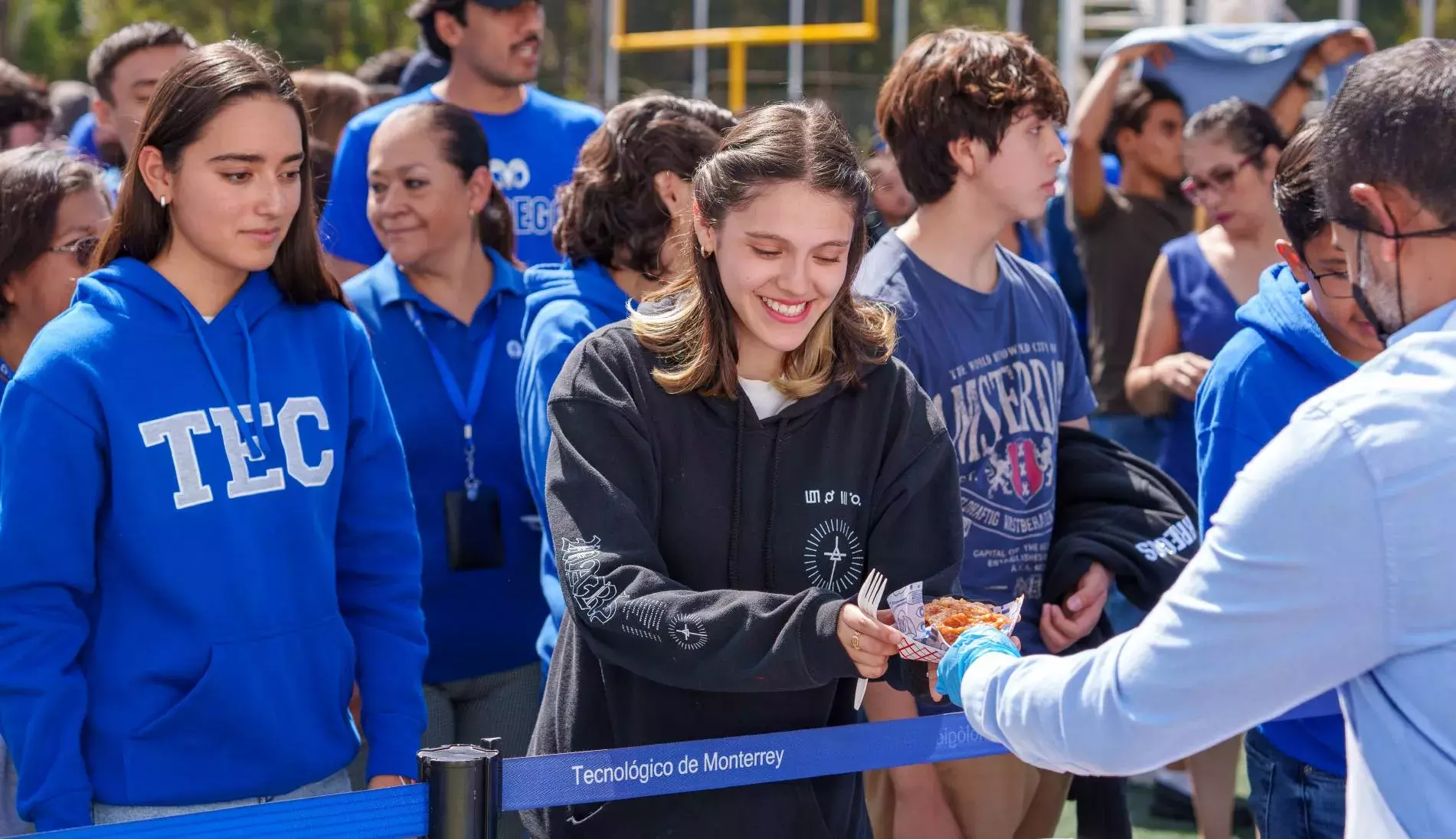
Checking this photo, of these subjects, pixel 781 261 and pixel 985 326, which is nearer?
pixel 781 261

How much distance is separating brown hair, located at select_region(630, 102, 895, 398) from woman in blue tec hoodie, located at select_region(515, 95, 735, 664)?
0.64 metres

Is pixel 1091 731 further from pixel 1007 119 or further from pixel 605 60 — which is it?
pixel 605 60

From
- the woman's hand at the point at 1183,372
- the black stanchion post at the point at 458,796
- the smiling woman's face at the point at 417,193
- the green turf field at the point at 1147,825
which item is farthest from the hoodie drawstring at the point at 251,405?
the green turf field at the point at 1147,825

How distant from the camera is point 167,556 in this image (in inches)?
98.7

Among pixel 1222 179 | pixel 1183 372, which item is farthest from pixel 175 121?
pixel 1222 179

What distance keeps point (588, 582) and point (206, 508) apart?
71 centimetres

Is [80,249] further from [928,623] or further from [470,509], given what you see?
[928,623]

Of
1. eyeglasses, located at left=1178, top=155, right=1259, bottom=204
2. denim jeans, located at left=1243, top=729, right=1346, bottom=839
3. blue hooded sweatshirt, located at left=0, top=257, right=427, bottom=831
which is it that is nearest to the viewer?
blue hooded sweatshirt, located at left=0, top=257, right=427, bottom=831

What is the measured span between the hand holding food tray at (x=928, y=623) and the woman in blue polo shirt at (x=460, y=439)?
1.62 m

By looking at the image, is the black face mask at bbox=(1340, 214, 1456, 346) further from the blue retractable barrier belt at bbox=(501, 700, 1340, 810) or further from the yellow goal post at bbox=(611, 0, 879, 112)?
the yellow goal post at bbox=(611, 0, 879, 112)

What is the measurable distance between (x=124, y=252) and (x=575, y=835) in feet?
4.31

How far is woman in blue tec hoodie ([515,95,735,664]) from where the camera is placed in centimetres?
328

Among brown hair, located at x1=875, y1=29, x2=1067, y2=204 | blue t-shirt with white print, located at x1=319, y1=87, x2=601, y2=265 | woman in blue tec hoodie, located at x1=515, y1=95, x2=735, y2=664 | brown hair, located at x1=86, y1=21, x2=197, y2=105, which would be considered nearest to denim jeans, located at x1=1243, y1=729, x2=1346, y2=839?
brown hair, located at x1=875, y1=29, x2=1067, y2=204

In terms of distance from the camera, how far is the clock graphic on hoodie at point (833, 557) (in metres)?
2.44
